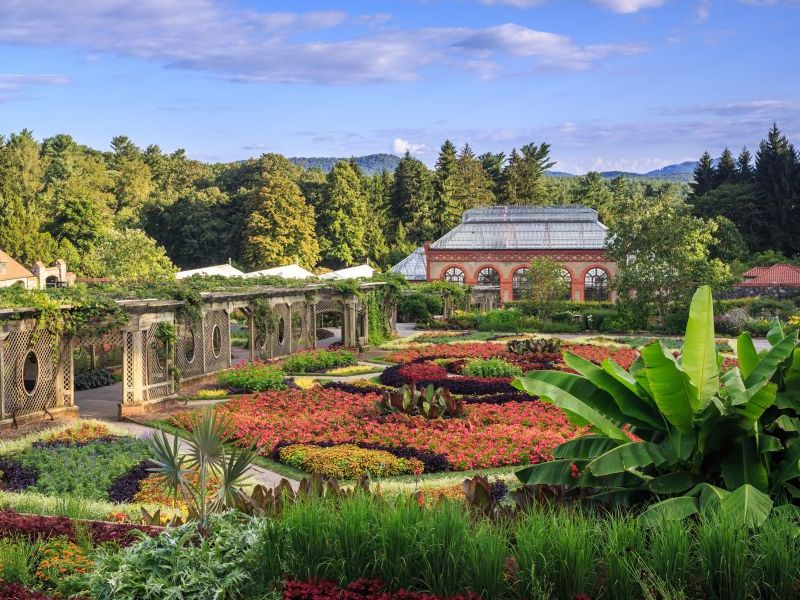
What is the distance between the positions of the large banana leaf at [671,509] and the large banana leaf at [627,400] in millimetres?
910

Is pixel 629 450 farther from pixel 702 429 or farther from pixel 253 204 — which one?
pixel 253 204

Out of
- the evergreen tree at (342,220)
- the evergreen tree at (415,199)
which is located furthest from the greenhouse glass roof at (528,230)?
the evergreen tree at (415,199)

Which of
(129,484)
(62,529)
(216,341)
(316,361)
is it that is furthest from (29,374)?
(62,529)

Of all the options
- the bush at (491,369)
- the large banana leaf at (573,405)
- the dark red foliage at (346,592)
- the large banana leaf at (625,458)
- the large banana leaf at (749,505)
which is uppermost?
the large banana leaf at (573,405)

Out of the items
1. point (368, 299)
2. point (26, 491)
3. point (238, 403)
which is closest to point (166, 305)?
point (238, 403)

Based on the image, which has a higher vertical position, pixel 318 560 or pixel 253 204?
pixel 253 204

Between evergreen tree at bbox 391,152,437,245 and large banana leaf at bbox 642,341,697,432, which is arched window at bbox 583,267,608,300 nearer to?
evergreen tree at bbox 391,152,437,245

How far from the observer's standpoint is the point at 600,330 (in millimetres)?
39500

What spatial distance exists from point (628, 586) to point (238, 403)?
13586 mm

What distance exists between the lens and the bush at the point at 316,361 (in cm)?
2541

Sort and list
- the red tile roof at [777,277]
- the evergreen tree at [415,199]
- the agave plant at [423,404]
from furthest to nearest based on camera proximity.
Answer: the evergreen tree at [415,199]
the red tile roof at [777,277]
the agave plant at [423,404]

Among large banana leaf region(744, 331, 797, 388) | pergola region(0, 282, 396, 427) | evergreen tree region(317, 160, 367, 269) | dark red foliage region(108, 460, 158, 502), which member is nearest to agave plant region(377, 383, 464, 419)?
→ dark red foliage region(108, 460, 158, 502)

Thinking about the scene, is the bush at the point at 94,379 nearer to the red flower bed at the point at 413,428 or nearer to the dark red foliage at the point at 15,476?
the red flower bed at the point at 413,428

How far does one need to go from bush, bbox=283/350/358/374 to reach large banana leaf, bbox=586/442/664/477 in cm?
1833
